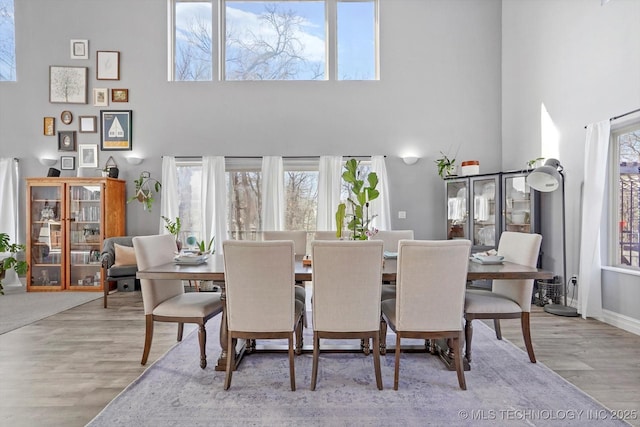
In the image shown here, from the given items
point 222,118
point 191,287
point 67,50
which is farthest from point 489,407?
point 67,50

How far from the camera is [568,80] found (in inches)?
157

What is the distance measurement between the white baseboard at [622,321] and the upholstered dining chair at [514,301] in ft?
4.67

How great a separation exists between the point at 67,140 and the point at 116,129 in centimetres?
74

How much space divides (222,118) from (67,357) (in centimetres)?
363

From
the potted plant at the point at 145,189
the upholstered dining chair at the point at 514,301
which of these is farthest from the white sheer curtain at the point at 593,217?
the potted plant at the point at 145,189

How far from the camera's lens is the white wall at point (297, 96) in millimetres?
5230

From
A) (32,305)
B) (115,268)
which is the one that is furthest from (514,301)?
(32,305)

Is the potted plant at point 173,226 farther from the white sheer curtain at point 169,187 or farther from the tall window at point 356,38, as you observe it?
the tall window at point 356,38

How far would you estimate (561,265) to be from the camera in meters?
4.16

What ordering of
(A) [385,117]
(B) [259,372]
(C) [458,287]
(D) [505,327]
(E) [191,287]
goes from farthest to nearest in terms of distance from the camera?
(A) [385,117]
(E) [191,287]
(D) [505,327]
(B) [259,372]
(C) [458,287]

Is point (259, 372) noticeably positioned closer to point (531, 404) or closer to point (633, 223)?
point (531, 404)

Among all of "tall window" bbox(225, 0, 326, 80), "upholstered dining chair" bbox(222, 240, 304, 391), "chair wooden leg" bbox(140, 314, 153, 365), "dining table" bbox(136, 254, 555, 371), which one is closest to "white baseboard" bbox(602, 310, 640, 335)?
"dining table" bbox(136, 254, 555, 371)

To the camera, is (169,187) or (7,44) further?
(7,44)

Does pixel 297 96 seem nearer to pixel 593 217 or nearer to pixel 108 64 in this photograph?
pixel 108 64
